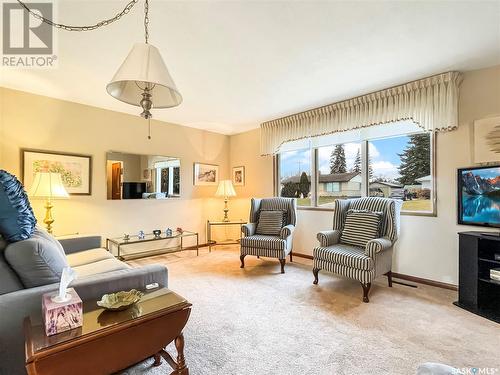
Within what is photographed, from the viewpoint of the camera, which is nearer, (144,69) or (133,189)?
(144,69)

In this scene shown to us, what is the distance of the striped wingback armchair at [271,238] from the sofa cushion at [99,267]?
1.79 metres

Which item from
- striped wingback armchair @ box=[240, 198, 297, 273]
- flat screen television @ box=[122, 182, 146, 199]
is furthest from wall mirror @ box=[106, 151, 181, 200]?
striped wingback armchair @ box=[240, 198, 297, 273]

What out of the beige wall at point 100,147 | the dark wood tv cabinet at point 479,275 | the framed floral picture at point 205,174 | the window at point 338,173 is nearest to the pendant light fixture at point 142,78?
the beige wall at point 100,147

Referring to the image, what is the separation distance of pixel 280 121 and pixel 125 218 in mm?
3073

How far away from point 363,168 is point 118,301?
3449 mm

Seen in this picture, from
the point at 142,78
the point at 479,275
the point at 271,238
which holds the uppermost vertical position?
the point at 142,78

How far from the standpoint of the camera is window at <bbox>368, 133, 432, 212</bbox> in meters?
3.13

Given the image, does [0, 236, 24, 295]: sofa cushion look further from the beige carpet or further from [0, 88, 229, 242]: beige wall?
[0, 88, 229, 242]: beige wall

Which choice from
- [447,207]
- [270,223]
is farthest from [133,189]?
[447,207]

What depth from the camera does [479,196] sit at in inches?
101

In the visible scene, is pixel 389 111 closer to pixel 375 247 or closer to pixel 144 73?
pixel 375 247

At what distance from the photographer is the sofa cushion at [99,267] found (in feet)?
6.55

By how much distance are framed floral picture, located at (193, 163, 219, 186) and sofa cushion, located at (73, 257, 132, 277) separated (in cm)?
284

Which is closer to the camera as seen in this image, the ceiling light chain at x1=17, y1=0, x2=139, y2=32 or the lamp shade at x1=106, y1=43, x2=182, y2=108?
the lamp shade at x1=106, y1=43, x2=182, y2=108
